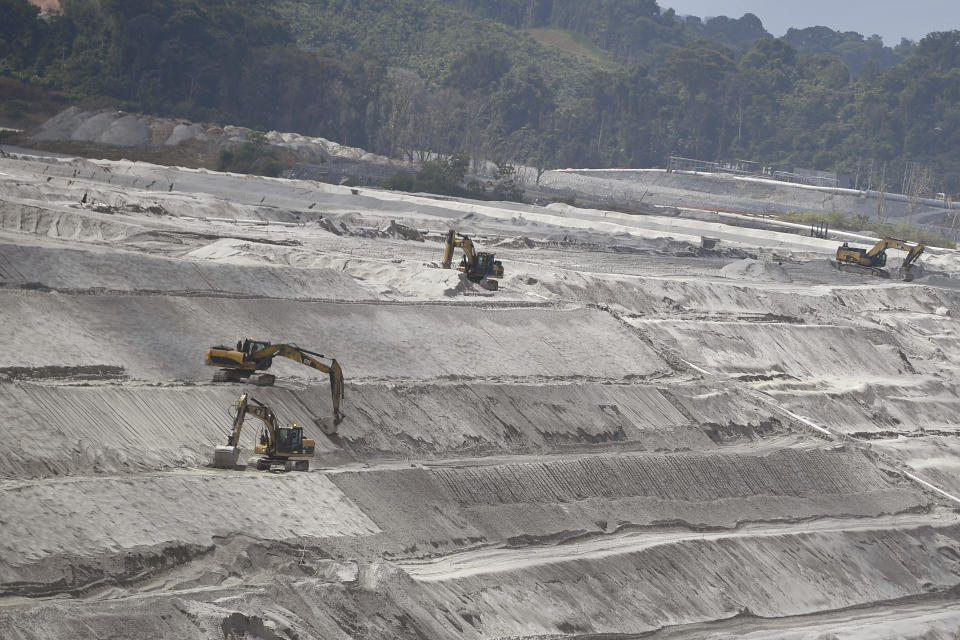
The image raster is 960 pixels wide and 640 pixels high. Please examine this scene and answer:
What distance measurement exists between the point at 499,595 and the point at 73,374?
313 inches

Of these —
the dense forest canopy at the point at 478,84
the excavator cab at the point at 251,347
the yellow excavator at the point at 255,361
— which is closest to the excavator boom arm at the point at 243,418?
the yellow excavator at the point at 255,361

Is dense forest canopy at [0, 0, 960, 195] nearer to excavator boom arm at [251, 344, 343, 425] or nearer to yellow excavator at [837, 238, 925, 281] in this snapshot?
yellow excavator at [837, 238, 925, 281]

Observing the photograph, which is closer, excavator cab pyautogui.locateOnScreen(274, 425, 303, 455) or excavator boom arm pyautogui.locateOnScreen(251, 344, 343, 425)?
excavator cab pyautogui.locateOnScreen(274, 425, 303, 455)

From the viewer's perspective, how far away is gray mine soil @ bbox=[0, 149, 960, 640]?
16.8 metres

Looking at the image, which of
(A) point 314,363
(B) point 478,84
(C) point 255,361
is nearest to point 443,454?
(A) point 314,363

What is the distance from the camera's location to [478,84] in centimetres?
13375

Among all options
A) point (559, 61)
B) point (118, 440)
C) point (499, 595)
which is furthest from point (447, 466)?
point (559, 61)

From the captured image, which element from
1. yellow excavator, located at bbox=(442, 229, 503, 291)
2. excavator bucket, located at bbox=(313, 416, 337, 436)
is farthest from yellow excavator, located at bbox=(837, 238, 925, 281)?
excavator bucket, located at bbox=(313, 416, 337, 436)

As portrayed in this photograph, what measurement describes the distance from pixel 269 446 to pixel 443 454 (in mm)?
4466

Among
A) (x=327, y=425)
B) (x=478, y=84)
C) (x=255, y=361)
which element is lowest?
(x=327, y=425)

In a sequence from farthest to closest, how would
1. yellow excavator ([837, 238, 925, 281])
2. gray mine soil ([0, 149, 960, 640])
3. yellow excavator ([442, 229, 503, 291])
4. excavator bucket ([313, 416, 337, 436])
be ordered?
yellow excavator ([837, 238, 925, 281]) → yellow excavator ([442, 229, 503, 291]) → excavator bucket ([313, 416, 337, 436]) → gray mine soil ([0, 149, 960, 640])

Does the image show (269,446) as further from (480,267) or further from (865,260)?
(865,260)

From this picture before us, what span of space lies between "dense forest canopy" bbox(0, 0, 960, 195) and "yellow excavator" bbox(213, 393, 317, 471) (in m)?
66.2

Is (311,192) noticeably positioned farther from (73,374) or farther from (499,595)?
(499,595)
